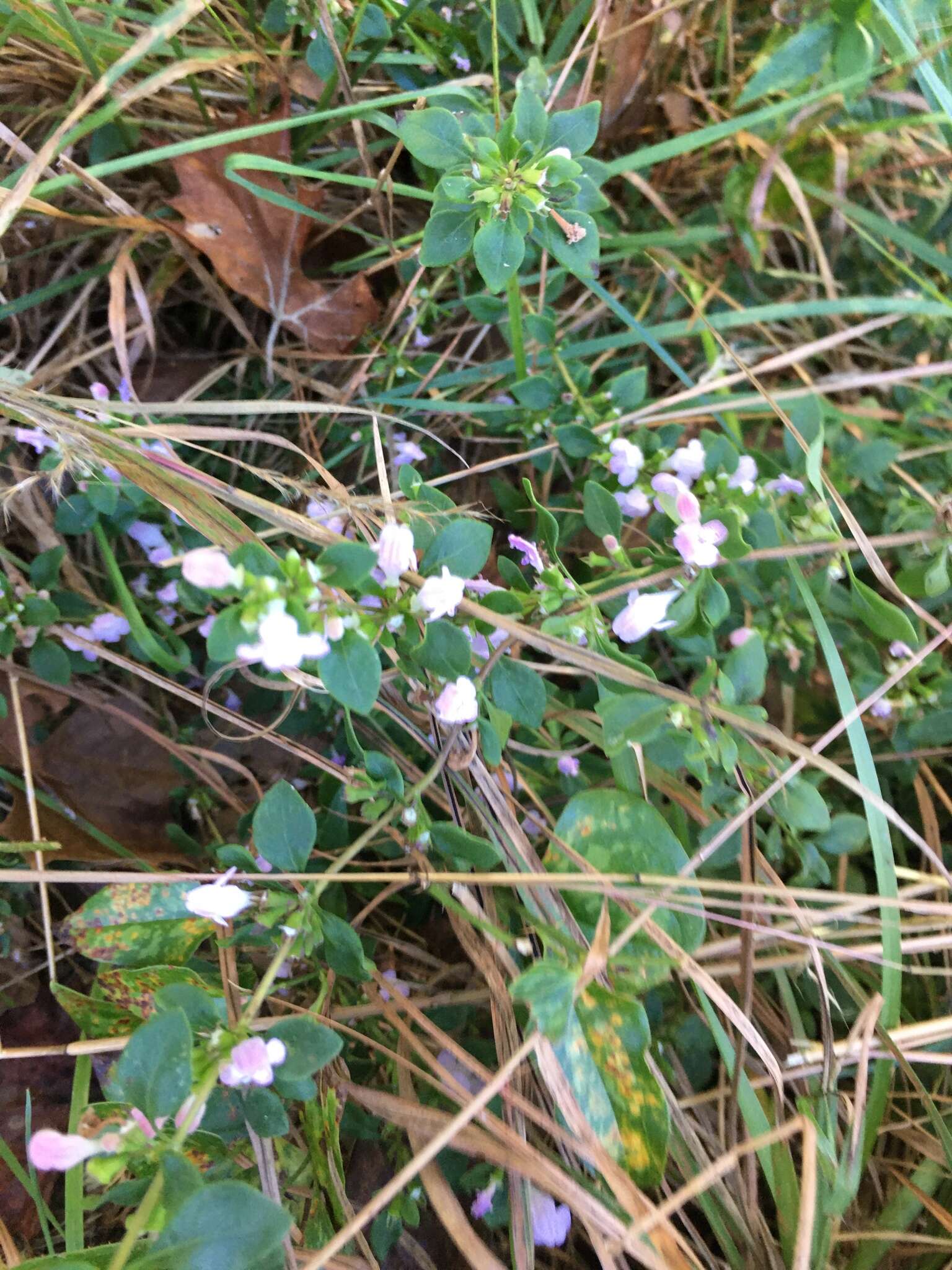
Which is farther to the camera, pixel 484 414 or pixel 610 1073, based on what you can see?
pixel 484 414

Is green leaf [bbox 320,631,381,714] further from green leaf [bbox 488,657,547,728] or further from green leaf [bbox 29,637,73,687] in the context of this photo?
green leaf [bbox 29,637,73,687]

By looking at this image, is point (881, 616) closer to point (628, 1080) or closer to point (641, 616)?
point (641, 616)

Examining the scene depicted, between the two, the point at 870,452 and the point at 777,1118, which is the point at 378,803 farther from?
the point at 870,452

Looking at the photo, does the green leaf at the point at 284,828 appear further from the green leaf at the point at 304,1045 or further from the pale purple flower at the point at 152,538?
the pale purple flower at the point at 152,538

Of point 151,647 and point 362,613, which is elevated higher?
point 362,613

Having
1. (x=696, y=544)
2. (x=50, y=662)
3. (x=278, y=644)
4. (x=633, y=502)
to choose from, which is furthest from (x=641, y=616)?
(x=50, y=662)

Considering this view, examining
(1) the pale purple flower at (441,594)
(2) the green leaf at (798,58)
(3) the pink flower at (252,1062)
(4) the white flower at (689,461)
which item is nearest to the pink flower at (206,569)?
(1) the pale purple flower at (441,594)

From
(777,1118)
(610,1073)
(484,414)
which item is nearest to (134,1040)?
(610,1073)
